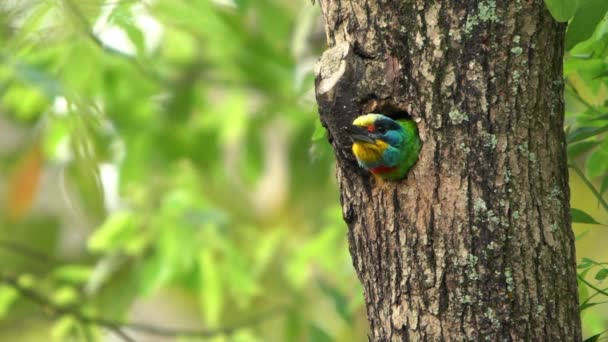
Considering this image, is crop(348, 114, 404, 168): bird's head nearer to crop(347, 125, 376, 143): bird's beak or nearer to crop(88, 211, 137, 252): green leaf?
crop(347, 125, 376, 143): bird's beak

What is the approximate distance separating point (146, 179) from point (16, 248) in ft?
Result: 3.71

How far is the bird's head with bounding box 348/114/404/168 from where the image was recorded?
158 centimetres

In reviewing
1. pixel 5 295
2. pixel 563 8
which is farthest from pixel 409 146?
pixel 5 295

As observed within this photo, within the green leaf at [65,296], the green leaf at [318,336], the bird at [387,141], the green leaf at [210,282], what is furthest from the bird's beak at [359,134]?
the green leaf at [65,296]

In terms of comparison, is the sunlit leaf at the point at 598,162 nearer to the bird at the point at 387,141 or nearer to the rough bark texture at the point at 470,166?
the rough bark texture at the point at 470,166

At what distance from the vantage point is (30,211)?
5984mm

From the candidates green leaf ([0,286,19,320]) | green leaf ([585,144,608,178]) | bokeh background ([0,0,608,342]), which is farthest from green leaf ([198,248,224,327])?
green leaf ([585,144,608,178])

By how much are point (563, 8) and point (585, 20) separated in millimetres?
117

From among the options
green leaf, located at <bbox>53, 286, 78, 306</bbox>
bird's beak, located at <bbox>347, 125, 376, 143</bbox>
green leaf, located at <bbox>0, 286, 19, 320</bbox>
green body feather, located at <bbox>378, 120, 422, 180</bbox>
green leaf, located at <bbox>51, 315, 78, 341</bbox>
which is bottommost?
green body feather, located at <bbox>378, 120, 422, 180</bbox>

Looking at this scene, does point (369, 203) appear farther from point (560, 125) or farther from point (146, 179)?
point (146, 179)

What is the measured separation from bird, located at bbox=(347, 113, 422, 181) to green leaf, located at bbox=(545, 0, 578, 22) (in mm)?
321

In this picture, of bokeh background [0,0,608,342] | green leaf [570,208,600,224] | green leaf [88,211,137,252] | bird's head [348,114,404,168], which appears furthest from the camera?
green leaf [88,211,137,252]

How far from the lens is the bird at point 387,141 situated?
1.58 metres

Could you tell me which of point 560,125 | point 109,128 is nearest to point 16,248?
point 109,128
